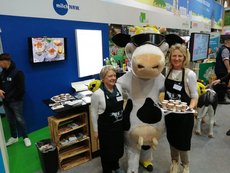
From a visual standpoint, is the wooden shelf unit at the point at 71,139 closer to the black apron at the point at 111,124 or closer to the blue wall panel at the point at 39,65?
the black apron at the point at 111,124

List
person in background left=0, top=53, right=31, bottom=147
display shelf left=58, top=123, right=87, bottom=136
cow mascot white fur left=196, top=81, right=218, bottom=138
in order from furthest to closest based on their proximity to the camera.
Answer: cow mascot white fur left=196, top=81, right=218, bottom=138, person in background left=0, top=53, right=31, bottom=147, display shelf left=58, top=123, right=87, bottom=136

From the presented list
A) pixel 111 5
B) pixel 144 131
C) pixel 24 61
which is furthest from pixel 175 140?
pixel 111 5

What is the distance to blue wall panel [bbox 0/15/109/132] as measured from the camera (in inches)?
107

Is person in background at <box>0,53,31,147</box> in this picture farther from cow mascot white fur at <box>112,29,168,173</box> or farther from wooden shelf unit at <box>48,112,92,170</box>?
cow mascot white fur at <box>112,29,168,173</box>

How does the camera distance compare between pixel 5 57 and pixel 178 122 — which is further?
pixel 5 57

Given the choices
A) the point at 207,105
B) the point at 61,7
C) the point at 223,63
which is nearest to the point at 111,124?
the point at 207,105

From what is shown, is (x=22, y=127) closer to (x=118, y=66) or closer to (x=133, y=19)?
(x=118, y=66)

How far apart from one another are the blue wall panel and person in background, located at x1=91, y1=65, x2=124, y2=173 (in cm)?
165

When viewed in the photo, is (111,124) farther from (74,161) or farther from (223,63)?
(223,63)

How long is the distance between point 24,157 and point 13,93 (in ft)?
2.95

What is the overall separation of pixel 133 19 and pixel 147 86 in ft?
10.5

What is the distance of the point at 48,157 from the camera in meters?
2.14

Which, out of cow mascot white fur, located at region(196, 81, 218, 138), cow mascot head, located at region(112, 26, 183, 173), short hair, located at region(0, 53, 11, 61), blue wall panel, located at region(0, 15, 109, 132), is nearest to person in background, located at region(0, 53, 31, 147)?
short hair, located at region(0, 53, 11, 61)

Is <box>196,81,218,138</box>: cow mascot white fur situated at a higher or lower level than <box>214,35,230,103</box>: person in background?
lower
